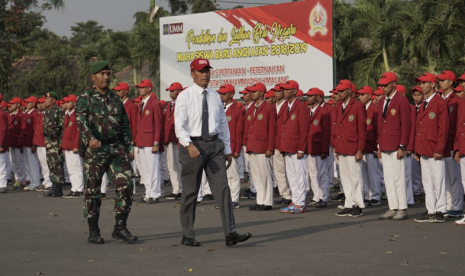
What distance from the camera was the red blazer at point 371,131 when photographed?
15141mm

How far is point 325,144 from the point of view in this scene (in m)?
15.5

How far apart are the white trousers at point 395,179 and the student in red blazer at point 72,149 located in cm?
769

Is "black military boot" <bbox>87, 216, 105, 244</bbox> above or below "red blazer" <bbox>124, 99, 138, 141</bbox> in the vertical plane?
below

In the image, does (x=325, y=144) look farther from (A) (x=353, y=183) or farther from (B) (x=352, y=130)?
(A) (x=353, y=183)

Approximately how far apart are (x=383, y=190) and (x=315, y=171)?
2.47 m

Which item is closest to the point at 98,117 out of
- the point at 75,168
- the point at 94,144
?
the point at 94,144

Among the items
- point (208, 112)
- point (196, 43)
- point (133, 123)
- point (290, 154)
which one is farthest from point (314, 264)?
point (196, 43)

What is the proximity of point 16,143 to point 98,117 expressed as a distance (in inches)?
478

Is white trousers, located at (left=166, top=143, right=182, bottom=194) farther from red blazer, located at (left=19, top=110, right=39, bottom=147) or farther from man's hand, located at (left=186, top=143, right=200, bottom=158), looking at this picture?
man's hand, located at (left=186, top=143, right=200, bottom=158)

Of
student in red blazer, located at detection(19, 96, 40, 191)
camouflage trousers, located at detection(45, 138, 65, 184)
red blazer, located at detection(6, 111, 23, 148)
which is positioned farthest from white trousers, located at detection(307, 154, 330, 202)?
red blazer, located at detection(6, 111, 23, 148)

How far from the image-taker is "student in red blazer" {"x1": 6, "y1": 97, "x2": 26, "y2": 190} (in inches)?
832

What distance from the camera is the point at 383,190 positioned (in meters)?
17.0

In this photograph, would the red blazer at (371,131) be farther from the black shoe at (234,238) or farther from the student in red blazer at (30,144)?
the student in red blazer at (30,144)

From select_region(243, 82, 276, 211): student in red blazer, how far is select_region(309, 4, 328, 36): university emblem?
15314 mm
